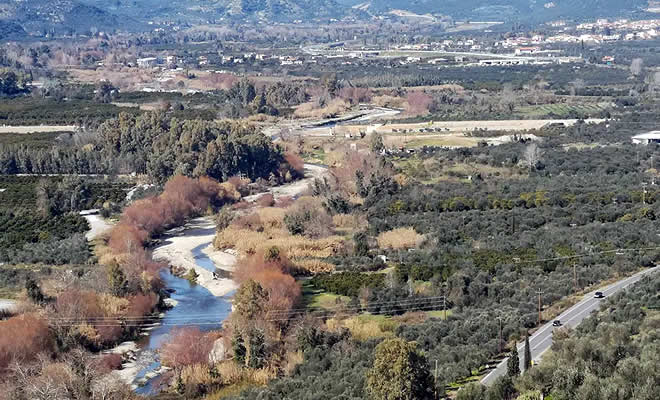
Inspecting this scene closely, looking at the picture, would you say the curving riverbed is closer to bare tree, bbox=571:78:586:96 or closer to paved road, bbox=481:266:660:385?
paved road, bbox=481:266:660:385

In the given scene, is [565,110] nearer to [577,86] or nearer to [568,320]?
[577,86]

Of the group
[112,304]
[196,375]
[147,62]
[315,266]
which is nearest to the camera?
[196,375]

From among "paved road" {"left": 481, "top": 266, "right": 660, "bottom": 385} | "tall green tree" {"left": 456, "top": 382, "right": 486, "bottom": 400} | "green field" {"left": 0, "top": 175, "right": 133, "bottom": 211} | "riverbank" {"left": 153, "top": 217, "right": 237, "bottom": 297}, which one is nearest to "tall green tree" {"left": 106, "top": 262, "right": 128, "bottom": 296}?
"riverbank" {"left": 153, "top": 217, "right": 237, "bottom": 297}

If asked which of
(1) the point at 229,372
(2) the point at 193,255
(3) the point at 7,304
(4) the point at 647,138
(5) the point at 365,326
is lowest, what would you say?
(2) the point at 193,255

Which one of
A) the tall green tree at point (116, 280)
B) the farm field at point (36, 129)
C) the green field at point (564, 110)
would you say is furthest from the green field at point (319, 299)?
the green field at point (564, 110)

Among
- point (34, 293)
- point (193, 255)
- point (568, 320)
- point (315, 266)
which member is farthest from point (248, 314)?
point (193, 255)
